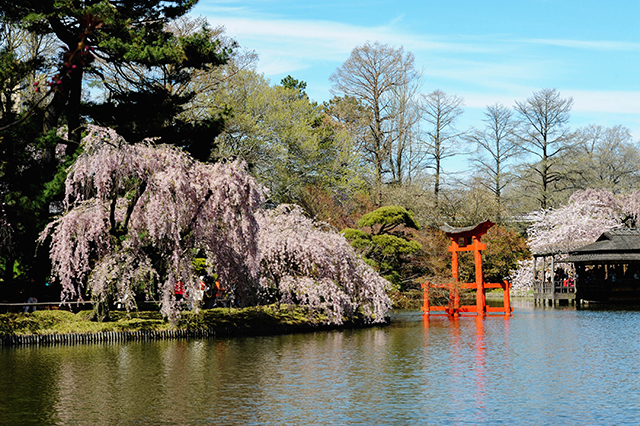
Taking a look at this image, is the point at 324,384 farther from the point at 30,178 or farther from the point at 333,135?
the point at 333,135

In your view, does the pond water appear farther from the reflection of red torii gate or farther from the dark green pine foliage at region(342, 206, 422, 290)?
the dark green pine foliage at region(342, 206, 422, 290)

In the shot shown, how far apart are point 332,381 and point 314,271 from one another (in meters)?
11.5

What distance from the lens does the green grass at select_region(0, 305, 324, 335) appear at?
20.8 metres

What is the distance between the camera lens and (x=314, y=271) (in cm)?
2519

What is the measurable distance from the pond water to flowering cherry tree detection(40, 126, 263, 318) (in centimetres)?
205

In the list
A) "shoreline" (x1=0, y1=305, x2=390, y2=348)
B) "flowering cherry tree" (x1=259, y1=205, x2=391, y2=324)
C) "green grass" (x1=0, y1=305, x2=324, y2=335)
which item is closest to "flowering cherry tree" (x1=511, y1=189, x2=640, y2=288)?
"flowering cherry tree" (x1=259, y1=205, x2=391, y2=324)

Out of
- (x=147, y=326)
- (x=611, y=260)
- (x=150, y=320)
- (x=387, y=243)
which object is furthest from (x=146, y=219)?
(x=611, y=260)

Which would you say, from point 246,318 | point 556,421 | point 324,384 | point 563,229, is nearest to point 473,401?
point 556,421

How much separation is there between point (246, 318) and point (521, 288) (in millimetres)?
32120

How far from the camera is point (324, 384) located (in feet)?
44.0

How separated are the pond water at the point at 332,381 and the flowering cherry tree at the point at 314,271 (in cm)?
273

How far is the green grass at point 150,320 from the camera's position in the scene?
20.8 metres

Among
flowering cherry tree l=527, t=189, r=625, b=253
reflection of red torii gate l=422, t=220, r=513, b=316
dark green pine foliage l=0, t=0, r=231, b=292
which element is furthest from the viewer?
flowering cherry tree l=527, t=189, r=625, b=253

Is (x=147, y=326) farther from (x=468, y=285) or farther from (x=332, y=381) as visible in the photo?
(x=468, y=285)
